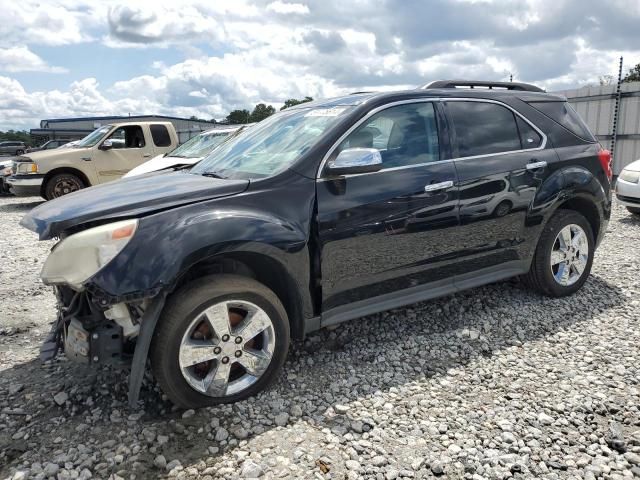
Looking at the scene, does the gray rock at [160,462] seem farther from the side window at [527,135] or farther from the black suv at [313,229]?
the side window at [527,135]

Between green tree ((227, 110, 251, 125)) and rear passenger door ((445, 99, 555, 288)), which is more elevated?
green tree ((227, 110, 251, 125))

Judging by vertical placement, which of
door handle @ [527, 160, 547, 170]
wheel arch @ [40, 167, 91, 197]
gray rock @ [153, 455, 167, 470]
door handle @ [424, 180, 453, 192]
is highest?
door handle @ [527, 160, 547, 170]

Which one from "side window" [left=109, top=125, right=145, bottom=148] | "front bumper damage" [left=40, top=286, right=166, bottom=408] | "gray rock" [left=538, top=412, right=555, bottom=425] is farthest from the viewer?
"side window" [left=109, top=125, right=145, bottom=148]

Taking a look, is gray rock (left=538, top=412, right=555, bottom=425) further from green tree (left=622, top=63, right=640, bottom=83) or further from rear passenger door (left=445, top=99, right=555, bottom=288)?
green tree (left=622, top=63, right=640, bottom=83)

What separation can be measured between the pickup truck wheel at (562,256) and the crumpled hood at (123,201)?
2.64 meters

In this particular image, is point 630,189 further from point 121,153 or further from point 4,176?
point 4,176

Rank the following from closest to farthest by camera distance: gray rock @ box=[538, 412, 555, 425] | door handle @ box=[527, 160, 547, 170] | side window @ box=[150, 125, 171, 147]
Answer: gray rock @ box=[538, 412, 555, 425] < door handle @ box=[527, 160, 547, 170] < side window @ box=[150, 125, 171, 147]

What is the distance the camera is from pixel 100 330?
8.83 feet

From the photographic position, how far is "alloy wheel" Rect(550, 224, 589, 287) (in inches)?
173

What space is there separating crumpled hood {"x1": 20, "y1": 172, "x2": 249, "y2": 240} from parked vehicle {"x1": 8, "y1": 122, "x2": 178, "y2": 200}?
8311 mm

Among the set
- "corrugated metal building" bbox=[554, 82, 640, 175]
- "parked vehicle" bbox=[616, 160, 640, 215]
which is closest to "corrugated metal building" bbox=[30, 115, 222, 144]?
"corrugated metal building" bbox=[554, 82, 640, 175]

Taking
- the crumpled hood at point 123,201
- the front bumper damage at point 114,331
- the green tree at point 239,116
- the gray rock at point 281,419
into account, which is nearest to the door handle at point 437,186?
the crumpled hood at point 123,201

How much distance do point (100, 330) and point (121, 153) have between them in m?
9.34

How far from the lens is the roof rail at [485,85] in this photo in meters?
4.01
